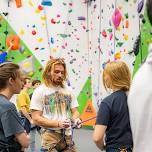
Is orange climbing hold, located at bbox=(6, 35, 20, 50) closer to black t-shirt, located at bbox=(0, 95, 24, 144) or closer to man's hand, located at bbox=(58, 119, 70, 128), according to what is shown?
man's hand, located at bbox=(58, 119, 70, 128)

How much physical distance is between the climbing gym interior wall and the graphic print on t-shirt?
471cm

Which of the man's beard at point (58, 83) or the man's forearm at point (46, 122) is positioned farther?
the man's beard at point (58, 83)

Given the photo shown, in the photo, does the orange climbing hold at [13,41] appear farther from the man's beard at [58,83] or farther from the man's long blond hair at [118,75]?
the man's long blond hair at [118,75]

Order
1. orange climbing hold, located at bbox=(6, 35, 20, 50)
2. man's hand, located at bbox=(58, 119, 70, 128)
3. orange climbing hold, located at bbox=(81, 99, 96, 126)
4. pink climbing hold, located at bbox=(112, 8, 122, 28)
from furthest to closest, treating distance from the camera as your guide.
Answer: orange climbing hold, located at bbox=(6, 35, 20, 50) → orange climbing hold, located at bbox=(81, 99, 96, 126) → pink climbing hold, located at bbox=(112, 8, 122, 28) → man's hand, located at bbox=(58, 119, 70, 128)

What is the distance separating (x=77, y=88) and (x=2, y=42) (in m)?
1.94

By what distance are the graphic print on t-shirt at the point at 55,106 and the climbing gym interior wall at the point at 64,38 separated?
4709mm

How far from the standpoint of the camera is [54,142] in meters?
3.13

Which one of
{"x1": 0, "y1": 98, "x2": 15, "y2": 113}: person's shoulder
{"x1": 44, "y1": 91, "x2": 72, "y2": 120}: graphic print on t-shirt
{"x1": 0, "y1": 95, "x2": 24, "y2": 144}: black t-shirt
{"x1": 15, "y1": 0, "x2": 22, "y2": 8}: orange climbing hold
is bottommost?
{"x1": 44, "y1": 91, "x2": 72, "y2": 120}: graphic print on t-shirt

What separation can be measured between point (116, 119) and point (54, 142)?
84 centimetres

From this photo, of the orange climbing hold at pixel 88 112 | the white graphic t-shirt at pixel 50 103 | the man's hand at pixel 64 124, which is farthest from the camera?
the orange climbing hold at pixel 88 112

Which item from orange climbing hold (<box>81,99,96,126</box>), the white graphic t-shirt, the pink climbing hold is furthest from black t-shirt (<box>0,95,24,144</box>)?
orange climbing hold (<box>81,99,96,126</box>)

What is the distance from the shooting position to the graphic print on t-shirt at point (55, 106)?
3.18 metres

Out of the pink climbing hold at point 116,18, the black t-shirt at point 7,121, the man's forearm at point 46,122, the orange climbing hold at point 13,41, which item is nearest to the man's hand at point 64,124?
the man's forearm at point 46,122

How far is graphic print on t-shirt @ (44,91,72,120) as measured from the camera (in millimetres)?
3182
